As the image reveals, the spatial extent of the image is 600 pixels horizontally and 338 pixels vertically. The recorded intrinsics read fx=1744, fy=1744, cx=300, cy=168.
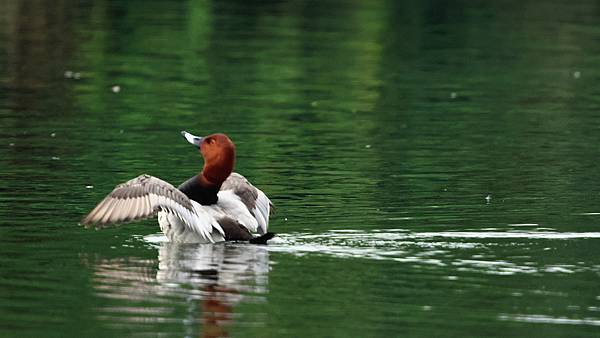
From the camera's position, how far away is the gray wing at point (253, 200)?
14406mm

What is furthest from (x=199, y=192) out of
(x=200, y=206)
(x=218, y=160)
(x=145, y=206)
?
(x=145, y=206)

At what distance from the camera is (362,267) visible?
12.6 metres

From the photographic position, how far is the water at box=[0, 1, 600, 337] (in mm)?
11312

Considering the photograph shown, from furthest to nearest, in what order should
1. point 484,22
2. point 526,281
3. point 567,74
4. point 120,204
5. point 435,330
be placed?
point 484,22, point 567,74, point 120,204, point 526,281, point 435,330

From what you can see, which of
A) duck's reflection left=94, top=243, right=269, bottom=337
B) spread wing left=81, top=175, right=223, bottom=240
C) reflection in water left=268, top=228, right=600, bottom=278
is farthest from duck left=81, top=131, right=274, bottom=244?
reflection in water left=268, top=228, right=600, bottom=278

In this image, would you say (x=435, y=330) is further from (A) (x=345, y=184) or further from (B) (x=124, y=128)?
(B) (x=124, y=128)

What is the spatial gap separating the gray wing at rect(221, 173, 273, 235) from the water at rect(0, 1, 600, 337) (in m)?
0.22

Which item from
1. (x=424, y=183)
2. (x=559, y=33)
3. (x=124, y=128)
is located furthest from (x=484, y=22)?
(x=424, y=183)

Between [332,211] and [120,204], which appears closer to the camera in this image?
[120,204]

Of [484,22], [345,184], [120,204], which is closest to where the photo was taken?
[120,204]

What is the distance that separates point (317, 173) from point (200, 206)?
4337 mm

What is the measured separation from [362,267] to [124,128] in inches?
380

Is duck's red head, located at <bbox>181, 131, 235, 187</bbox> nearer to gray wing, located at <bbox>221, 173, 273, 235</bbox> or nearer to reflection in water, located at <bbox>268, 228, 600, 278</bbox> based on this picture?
gray wing, located at <bbox>221, 173, 273, 235</bbox>

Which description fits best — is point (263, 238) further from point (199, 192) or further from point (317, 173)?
point (317, 173)
